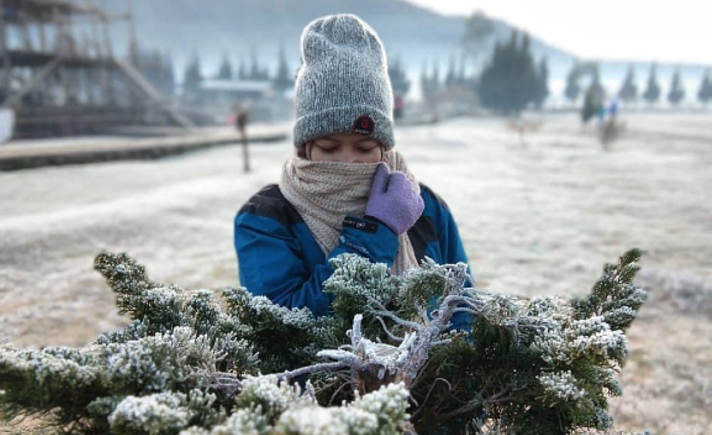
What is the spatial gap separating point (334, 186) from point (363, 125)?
8.5 inches

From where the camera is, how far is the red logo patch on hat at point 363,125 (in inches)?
65.0

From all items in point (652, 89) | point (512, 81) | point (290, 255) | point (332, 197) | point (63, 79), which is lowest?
point (290, 255)

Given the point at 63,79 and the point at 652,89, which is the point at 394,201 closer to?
the point at 63,79

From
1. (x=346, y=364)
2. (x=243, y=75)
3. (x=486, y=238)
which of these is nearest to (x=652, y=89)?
(x=243, y=75)

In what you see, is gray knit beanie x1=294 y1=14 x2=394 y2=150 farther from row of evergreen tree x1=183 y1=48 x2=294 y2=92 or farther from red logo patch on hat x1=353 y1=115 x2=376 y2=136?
row of evergreen tree x1=183 y1=48 x2=294 y2=92

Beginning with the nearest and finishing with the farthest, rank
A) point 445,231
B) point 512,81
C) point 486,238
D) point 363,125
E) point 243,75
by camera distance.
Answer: point 363,125, point 445,231, point 486,238, point 512,81, point 243,75

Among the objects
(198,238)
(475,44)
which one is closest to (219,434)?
(198,238)

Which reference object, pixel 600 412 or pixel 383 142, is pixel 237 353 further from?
pixel 383 142

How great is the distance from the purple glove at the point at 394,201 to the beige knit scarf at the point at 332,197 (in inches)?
2.1

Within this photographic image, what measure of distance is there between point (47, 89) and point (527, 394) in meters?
33.1

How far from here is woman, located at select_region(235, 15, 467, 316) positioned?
1.54m

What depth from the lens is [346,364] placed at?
33.2 inches

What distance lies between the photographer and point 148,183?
39.5 ft

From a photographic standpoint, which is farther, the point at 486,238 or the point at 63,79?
the point at 63,79
